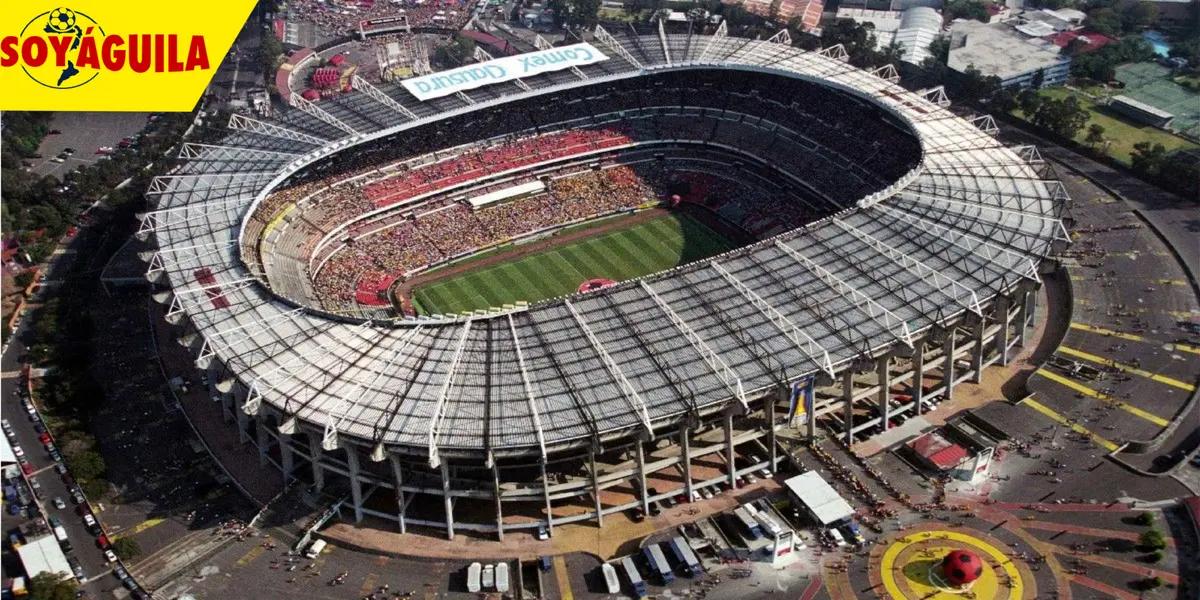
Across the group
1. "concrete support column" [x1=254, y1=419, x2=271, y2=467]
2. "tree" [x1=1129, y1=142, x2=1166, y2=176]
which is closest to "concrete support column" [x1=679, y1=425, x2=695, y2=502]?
"concrete support column" [x1=254, y1=419, x2=271, y2=467]

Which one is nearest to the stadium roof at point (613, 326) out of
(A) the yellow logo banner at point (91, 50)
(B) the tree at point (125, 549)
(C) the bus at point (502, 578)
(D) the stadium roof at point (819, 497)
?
(D) the stadium roof at point (819, 497)

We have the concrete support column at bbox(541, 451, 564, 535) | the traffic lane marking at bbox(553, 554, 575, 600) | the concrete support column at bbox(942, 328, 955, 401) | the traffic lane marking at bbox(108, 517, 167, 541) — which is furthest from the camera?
the concrete support column at bbox(942, 328, 955, 401)

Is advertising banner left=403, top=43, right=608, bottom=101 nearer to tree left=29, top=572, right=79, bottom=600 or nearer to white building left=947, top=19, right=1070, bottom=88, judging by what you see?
white building left=947, top=19, right=1070, bottom=88

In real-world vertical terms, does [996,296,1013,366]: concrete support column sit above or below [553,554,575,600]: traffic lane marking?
above

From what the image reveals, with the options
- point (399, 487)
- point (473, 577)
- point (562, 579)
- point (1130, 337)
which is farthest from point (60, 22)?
point (1130, 337)

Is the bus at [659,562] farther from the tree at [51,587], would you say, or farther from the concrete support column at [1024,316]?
the concrete support column at [1024,316]

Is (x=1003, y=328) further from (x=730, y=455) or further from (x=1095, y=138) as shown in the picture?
(x=1095, y=138)
